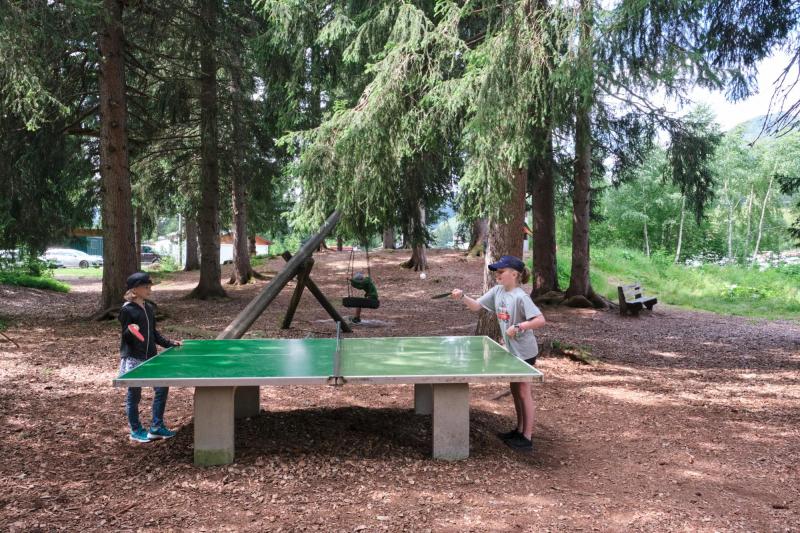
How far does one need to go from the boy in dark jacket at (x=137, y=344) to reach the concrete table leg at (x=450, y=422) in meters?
2.15

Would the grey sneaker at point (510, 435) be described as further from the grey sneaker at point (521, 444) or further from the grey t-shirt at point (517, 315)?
the grey t-shirt at point (517, 315)

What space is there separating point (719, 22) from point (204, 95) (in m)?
10.4

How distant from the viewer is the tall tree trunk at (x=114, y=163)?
11023mm

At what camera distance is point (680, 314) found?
14727mm

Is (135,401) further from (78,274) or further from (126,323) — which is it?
(78,274)

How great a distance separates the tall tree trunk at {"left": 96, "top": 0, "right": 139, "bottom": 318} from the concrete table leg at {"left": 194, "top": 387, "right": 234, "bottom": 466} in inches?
315

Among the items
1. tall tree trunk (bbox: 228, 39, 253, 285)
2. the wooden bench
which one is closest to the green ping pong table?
the wooden bench

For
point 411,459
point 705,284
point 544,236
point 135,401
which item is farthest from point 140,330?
point 705,284

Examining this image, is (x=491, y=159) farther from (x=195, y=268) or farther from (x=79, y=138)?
(x=195, y=268)

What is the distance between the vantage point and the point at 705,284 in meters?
22.1

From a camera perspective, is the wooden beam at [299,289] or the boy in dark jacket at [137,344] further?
the wooden beam at [299,289]

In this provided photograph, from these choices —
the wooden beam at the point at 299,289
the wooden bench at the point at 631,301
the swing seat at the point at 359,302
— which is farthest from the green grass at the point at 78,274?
the wooden bench at the point at 631,301

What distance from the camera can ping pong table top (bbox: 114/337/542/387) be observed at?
150 inches

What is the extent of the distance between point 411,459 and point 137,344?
7.52ft
